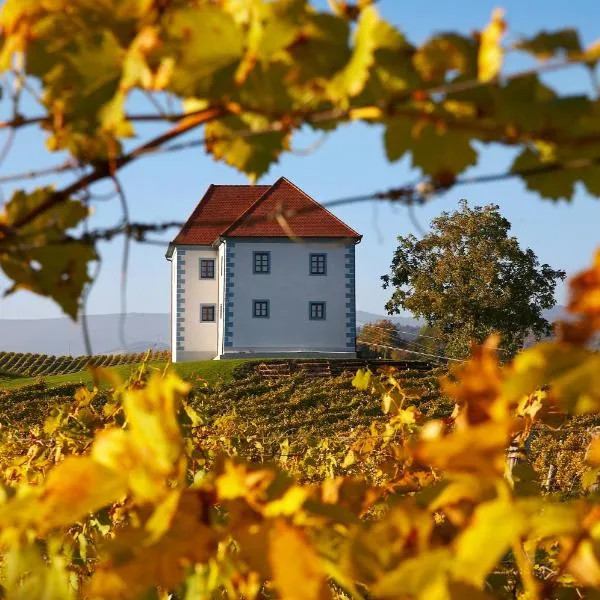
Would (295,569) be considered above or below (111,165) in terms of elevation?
below

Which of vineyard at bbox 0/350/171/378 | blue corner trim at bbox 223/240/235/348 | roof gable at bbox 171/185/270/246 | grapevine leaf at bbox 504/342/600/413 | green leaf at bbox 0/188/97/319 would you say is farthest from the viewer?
vineyard at bbox 0/350/171/378

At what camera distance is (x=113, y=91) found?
78 centimetres

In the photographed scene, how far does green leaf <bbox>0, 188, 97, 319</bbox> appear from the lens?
0.96 meters

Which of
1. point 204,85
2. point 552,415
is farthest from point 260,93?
point 552,415

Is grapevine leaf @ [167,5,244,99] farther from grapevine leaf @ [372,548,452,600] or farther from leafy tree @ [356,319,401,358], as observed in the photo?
leafy tree @ [356,319,401,358]

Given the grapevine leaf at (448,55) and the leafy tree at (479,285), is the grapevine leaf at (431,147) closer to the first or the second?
the grapevine leaf at (448,55)

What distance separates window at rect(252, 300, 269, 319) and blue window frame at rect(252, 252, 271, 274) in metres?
1.00

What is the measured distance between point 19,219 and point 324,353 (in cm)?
2618

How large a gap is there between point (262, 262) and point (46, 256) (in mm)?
27271

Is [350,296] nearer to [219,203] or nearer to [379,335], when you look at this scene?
[219,203]

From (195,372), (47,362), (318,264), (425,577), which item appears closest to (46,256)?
(425,577)

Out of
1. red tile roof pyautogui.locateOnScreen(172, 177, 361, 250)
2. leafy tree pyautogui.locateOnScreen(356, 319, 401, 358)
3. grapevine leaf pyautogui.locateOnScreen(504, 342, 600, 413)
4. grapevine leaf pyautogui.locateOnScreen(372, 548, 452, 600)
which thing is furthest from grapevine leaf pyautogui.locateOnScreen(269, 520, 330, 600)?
leafy tree pyautogui.locateOnScreen(356, 319, 401, 358)

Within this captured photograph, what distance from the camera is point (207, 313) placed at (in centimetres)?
2986

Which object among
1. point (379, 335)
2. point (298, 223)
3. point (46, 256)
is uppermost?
point (298, 223)
